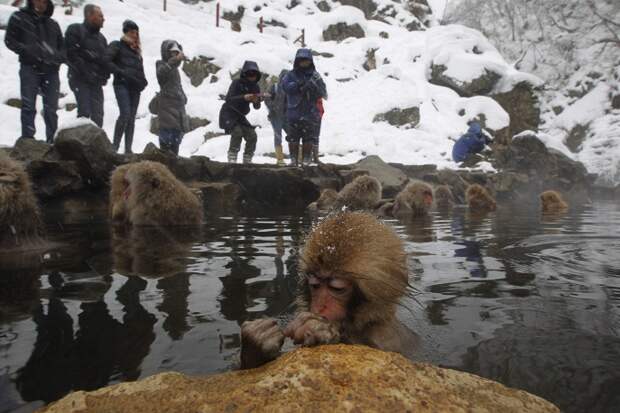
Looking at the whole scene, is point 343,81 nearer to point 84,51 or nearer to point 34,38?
point 84,51

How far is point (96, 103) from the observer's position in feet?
24.8

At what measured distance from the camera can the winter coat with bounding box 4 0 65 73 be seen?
6.21 metres

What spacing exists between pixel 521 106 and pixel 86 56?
73.0 feet

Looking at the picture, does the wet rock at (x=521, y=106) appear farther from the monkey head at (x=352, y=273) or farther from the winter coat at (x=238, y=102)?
the monkey head at (x=352, y=273)

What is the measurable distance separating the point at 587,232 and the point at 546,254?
2150 mm

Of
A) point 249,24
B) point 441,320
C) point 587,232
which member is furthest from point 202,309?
point 249,24

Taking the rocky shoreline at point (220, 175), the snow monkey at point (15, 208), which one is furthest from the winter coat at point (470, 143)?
the snow monkey at point (15, 208)

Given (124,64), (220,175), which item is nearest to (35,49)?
(124,64)

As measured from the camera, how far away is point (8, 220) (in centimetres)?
356

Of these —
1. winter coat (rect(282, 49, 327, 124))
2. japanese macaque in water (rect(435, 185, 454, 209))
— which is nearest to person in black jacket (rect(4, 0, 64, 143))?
winter coat (rect(282, 49, 327, 124))

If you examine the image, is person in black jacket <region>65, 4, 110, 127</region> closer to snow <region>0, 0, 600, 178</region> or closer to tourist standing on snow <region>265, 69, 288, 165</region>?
tourist standing on snow <region>265, 69, 288, 165</region>

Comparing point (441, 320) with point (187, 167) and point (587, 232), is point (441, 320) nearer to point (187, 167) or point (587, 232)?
point (587, 232)

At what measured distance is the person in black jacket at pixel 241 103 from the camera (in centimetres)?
857

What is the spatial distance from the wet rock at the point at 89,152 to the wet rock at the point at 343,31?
108 ft
